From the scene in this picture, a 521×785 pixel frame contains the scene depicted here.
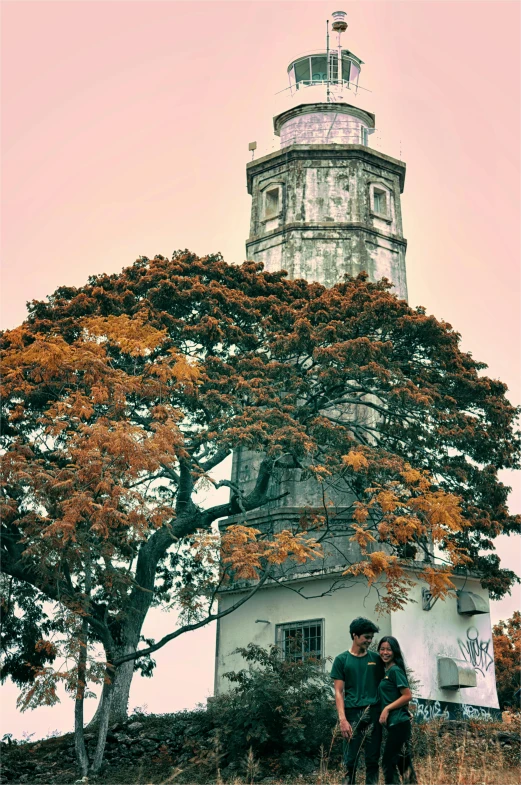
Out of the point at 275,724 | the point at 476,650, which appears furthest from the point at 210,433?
the point at 476,650

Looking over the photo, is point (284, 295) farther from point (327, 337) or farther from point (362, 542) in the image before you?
point (362, 542)

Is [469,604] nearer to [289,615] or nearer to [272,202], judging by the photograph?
[289,615]

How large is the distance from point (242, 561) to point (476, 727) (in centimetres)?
637

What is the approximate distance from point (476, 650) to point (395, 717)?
50.5 ft

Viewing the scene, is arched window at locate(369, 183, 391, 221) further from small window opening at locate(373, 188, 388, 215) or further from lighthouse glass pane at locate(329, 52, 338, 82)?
lighthouse glass pane at locate(329, 52, 338, 82)

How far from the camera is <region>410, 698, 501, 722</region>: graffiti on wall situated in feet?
66.3

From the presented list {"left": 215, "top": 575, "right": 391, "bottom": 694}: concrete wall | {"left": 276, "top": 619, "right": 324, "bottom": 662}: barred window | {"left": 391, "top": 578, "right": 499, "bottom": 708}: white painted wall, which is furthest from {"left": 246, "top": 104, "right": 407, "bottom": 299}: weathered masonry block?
{"left": 276, "top": 619, "right": 324, "bottom": 662}: barred window

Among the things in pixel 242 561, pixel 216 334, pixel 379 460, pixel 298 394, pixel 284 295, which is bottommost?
pixel 242 561

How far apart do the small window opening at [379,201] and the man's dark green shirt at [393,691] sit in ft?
71.0

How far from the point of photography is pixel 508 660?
111 ft

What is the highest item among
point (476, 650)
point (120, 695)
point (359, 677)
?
point (476, 650)

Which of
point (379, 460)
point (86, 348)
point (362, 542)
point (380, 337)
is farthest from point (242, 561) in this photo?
point (380, 337)

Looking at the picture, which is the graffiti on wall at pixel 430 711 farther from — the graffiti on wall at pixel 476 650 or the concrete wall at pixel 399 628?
the graffiti on wall at pixel 476 650

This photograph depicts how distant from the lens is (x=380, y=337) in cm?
2127
